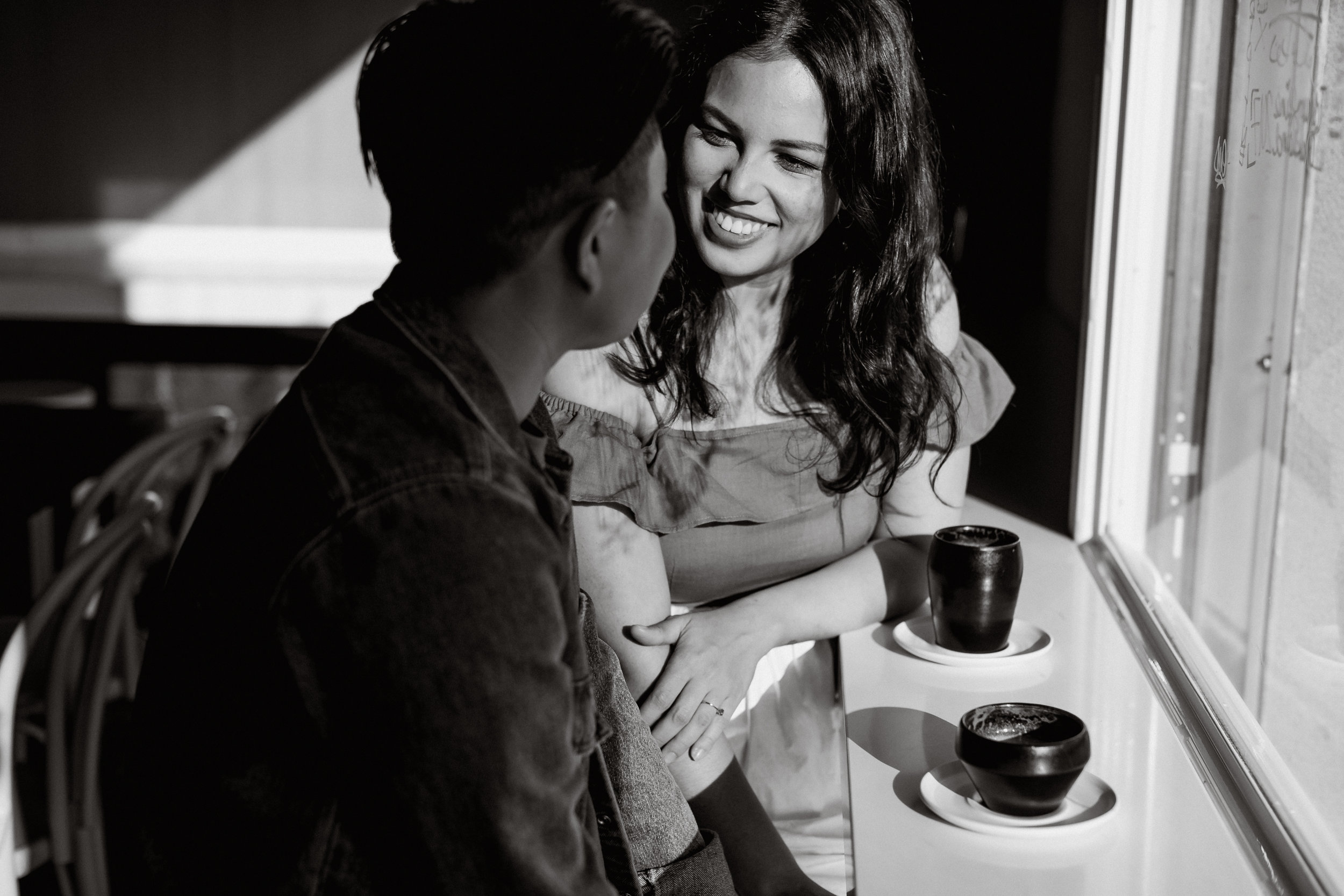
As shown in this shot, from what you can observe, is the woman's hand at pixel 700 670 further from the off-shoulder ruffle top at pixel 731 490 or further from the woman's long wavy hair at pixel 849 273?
the woman's long wavy hair at pixel 849 273

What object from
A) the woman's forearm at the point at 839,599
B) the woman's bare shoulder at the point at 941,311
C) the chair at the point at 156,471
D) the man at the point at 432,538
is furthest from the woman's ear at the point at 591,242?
the chair at the point at 156,471

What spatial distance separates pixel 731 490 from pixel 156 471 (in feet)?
5.07

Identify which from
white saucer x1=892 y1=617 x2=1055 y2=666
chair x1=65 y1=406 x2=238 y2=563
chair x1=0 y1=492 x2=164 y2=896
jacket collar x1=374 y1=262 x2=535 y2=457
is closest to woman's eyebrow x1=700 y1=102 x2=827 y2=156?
white saucer x1=892 y1=617 x2=1055 y2=666

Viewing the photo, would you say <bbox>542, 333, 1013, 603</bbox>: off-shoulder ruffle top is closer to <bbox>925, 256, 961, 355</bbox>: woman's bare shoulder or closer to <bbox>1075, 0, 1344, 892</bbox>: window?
<bbox>925, 256, 961, 355</bbox>: woman's bare shoulder

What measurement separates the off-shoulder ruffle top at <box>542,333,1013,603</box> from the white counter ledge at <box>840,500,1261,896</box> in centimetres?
17

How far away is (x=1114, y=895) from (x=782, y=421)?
27.5 inches

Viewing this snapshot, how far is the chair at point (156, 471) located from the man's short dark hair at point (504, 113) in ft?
5.39

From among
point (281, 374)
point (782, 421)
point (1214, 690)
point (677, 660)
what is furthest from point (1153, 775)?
point (281, 374)

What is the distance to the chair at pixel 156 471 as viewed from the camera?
89.8 inches

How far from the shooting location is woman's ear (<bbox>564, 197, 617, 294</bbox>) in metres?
0.69

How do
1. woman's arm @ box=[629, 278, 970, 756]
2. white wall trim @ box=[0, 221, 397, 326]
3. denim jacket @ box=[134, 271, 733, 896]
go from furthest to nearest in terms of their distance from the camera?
white wall trim @ box=[0, 221, 397, 326], woman's arm @ box=[629, 278, 970, 756], denim jacket @ box=[134, 271, 733, 896]

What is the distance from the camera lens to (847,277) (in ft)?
4.62

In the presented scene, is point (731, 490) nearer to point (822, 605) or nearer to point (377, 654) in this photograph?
point (822, 605)

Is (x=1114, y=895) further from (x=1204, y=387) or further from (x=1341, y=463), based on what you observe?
(x=1204, y=387)
